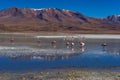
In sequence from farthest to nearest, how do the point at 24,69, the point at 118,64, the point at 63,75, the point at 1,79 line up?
the point at 118,64 → the point at 24,69 → the point at 63,75 → the point at 1,79

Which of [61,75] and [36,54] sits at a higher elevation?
[36,54]

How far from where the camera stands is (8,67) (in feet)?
66.2

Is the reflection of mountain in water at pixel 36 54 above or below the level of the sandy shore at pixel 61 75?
above

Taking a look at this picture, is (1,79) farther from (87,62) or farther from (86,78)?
(87,62)

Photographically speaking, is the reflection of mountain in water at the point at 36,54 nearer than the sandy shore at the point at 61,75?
No

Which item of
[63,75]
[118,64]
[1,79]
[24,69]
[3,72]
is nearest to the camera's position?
[1,79]

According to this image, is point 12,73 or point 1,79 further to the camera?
point 12,73

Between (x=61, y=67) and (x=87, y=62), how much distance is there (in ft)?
9.69

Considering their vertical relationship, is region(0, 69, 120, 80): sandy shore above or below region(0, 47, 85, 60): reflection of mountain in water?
below

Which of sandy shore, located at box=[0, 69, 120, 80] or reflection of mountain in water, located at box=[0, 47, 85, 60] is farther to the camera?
reflection of mountain in water, located at box=[0, 47, 85, 60]

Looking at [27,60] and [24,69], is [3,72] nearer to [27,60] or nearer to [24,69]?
[24,69]

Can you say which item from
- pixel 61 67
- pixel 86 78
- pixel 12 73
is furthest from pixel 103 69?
pixel 12 73

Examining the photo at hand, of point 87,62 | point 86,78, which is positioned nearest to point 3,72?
point 86,78

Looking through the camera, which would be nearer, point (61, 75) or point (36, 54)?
point (61, 75)
